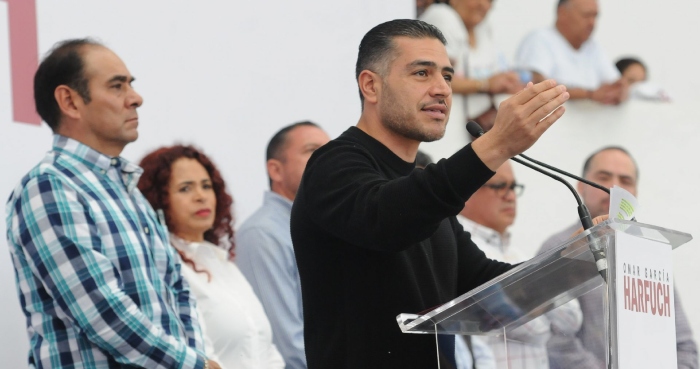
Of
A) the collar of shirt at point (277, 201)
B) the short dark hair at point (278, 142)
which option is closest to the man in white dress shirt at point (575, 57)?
the short dark hair at point (278, 142)

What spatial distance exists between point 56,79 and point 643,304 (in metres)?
2.01

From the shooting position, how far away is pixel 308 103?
4902mm

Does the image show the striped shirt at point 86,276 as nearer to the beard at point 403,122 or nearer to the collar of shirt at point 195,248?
the collar of shirt at point 195,248

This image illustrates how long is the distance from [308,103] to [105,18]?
120cm

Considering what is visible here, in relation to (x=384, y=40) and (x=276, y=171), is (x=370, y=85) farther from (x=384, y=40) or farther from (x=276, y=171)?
(x=276, y=171)

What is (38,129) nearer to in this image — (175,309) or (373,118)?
(175,309)

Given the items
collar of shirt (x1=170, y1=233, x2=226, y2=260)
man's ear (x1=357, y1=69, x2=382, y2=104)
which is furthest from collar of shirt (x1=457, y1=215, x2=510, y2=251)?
man's ear (x1=357, y1=69, x2=382, y2=104)

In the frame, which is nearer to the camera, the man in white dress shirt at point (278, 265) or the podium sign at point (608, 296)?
the podium sign at point (608, 296)

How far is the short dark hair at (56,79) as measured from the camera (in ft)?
10.7

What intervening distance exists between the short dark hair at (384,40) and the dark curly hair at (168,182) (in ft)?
4.76

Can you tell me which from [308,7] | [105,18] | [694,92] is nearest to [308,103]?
[308,7]

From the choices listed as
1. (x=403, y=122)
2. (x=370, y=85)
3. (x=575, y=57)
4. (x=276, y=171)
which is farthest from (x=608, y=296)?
(x=575, y=57)

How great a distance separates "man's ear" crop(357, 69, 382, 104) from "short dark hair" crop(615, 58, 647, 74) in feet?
14.9

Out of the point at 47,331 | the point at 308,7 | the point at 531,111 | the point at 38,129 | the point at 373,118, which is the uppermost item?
the point at 308,7
